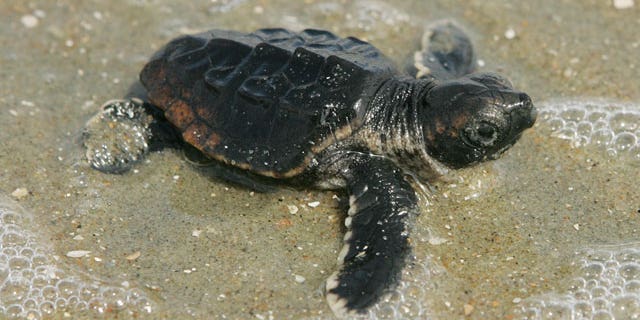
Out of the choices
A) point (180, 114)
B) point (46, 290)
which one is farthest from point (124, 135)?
point (46, 290)

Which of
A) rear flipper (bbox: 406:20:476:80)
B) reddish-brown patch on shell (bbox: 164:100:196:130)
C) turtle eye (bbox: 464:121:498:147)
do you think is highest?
turtle eye (bbox: 464:121:498:147)

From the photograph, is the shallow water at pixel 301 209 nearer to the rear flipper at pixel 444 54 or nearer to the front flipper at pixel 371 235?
the front flipper at pixel 371 235

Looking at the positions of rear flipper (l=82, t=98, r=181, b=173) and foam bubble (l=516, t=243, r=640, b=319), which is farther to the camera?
rear flipper (l=82, t=98, r=181, b=173)

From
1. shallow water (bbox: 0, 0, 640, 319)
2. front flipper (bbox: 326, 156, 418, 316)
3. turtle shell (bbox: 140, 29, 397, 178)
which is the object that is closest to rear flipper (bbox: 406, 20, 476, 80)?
shallow water (bbox: 0, 0, 640, 319)

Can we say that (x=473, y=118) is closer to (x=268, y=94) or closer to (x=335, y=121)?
(x=335, y=121)

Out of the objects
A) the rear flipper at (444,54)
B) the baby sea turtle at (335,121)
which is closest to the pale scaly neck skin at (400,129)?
the baby sea turtle at (335,121)

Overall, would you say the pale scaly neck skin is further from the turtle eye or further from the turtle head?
the turtle eye

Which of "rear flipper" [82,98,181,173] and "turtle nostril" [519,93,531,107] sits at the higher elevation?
"turtle nostril" [519,93,531,107]
